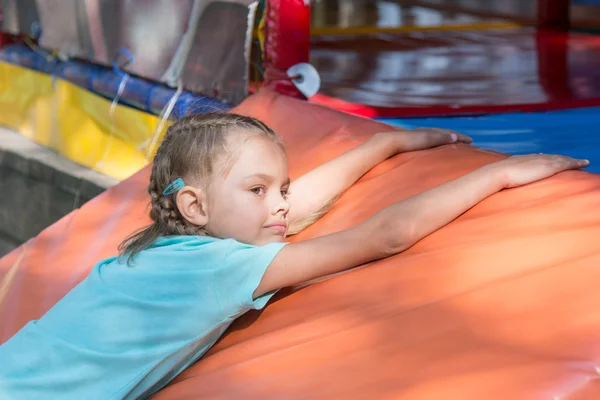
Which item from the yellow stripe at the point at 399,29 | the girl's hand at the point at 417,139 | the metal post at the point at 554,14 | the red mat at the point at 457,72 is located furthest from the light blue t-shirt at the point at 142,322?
the metal post at the point at 554,14

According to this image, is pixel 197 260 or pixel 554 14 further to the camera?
pixel 554 14

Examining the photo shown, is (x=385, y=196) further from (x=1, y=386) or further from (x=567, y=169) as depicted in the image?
(x=1, y=386)

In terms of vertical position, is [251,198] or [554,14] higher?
[251,198]

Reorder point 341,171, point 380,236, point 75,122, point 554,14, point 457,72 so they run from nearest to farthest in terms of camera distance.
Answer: point 380,236 < point 341,171 < point 75,122 < point 457,72 < point 554,14

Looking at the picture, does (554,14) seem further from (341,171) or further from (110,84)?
(341,171)

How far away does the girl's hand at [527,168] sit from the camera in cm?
148

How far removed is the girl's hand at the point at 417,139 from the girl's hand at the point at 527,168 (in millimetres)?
284

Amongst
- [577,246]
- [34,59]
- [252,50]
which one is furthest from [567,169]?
[34,59]

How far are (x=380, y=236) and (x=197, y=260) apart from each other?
0.29 meters

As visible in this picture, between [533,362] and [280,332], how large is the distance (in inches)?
17.4

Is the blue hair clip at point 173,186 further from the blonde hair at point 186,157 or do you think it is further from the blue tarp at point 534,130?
the blue tarp at point 534,130

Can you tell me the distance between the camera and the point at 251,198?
149 centimetres

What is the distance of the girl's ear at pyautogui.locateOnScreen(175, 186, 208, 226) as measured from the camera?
1527 millimetres

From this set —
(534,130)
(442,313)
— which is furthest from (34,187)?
(442,313)
